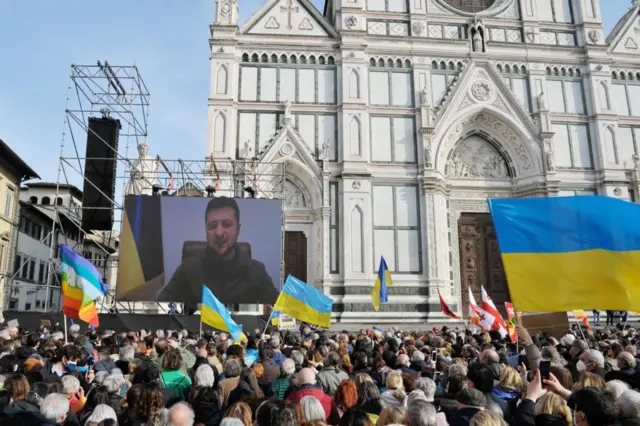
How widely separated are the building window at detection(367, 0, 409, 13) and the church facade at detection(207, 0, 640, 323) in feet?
0.28

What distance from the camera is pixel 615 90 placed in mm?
29109

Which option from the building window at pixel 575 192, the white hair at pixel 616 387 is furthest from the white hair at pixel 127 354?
the building window at pixel 575 192

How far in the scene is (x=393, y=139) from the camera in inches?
1069

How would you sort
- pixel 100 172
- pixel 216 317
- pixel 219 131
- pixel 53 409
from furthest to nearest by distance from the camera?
pixel 219 131 < pixel 100 172 < pixel 216 317 < pixel 53 409

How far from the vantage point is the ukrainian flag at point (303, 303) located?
44.2ft

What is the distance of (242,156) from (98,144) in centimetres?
684

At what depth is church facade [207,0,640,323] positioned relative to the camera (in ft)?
84.7

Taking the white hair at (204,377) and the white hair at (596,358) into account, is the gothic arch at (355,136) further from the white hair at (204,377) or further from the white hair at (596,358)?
the white hair at (204,377)

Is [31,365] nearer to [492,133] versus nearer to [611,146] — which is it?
[492,133]

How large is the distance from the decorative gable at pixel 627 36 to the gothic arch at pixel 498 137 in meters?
7.97

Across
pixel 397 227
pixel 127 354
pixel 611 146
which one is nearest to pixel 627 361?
pixel 127 354

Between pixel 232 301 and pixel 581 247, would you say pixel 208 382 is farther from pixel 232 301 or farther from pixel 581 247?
pixel 232 301

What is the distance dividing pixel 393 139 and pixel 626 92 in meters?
14.2

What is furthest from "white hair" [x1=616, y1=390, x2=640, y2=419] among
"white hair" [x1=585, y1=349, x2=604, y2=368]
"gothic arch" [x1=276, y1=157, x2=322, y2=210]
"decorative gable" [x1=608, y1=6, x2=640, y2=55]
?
"decorative gable" [x1=608, y1=6, x2=640, y2=55]
